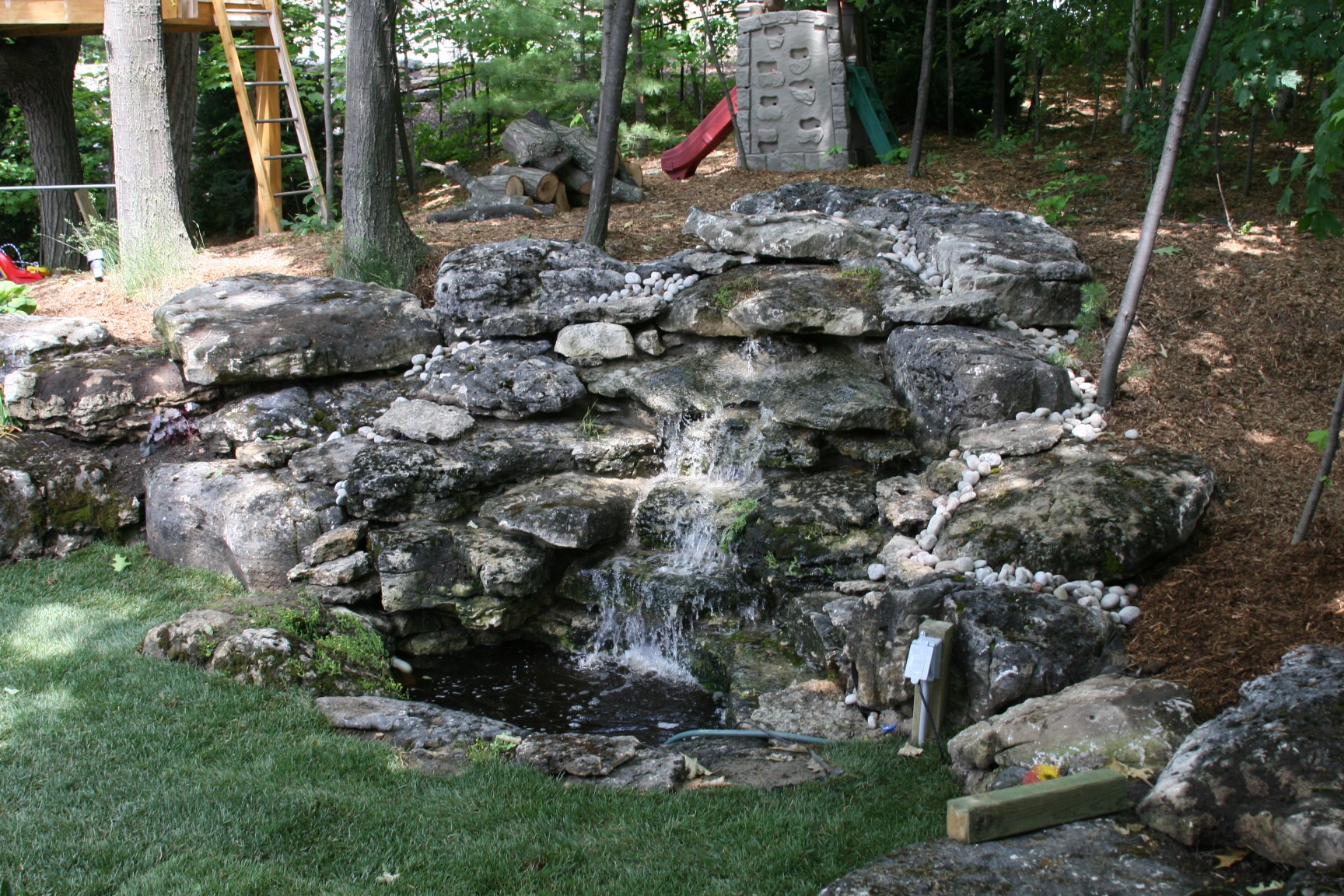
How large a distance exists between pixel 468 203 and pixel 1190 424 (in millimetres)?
7935

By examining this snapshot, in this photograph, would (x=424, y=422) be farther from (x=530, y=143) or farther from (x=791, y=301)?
(x=530, y=143)

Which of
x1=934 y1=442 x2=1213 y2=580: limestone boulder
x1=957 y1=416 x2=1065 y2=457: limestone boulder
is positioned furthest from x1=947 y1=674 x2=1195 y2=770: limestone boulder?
x1=957 y1=416 x2=1065 y2=457: limestone boulder

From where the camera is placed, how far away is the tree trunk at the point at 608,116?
7941 mm

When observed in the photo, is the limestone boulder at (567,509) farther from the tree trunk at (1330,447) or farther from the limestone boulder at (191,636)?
the tree trunk at (1330,447)

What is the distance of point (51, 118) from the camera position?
1027 centimetres

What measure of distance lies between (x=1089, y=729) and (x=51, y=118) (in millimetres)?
11423

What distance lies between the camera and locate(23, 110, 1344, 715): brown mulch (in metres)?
4.19

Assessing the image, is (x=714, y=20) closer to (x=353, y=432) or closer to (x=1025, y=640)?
(x=353, y=432)

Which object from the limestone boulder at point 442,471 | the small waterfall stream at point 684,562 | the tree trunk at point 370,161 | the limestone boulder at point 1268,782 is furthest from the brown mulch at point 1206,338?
the limestone boulder at point 442,471

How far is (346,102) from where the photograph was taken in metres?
8.02

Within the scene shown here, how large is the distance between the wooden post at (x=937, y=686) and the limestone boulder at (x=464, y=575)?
2594 mm

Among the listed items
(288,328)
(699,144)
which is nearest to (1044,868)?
(288,328)

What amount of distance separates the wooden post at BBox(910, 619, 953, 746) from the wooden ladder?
28.2 feet

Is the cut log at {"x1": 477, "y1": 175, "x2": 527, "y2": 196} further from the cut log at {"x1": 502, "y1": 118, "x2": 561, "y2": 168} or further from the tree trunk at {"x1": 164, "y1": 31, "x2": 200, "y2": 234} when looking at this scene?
the tree trunk at {"x1": 164, "y1": 31, "x2": 200, "y2": 234}
